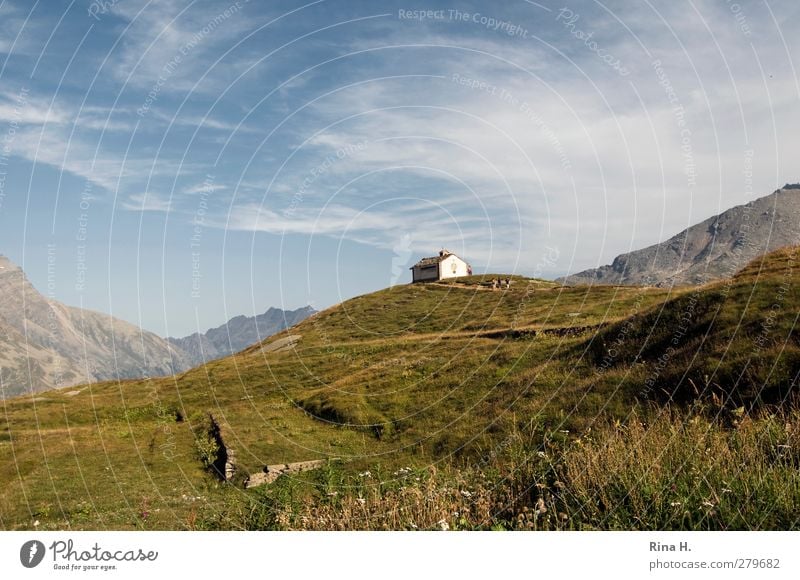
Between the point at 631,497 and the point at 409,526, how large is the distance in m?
3.00

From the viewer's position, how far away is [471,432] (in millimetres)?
29312

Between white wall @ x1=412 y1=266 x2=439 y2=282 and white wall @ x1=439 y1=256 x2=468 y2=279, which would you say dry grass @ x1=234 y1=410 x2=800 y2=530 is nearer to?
white wall @ x1=439 y1=256 x2=468 y2=279

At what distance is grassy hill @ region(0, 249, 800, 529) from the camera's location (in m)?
7.84

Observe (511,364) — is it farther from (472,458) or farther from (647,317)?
(472,458)

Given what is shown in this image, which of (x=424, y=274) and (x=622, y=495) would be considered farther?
(x=424, y=274)

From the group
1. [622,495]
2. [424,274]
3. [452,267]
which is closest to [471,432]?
[622,495]

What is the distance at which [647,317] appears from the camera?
108ft

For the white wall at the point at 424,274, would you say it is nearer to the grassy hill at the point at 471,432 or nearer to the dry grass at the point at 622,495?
the grassy hill at the point at 471,432

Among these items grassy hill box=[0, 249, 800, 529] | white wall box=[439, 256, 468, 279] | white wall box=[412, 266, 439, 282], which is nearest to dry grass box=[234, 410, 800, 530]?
grassy hill box=[0, 249, 800, 529]

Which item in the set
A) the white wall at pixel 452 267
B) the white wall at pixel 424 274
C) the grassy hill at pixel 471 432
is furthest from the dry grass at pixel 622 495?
the white wall at pixel 424 274

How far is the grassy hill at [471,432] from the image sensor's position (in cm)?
784

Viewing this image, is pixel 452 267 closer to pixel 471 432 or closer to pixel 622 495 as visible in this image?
pixel 471 432

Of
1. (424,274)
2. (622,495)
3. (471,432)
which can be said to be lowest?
(471,432)
